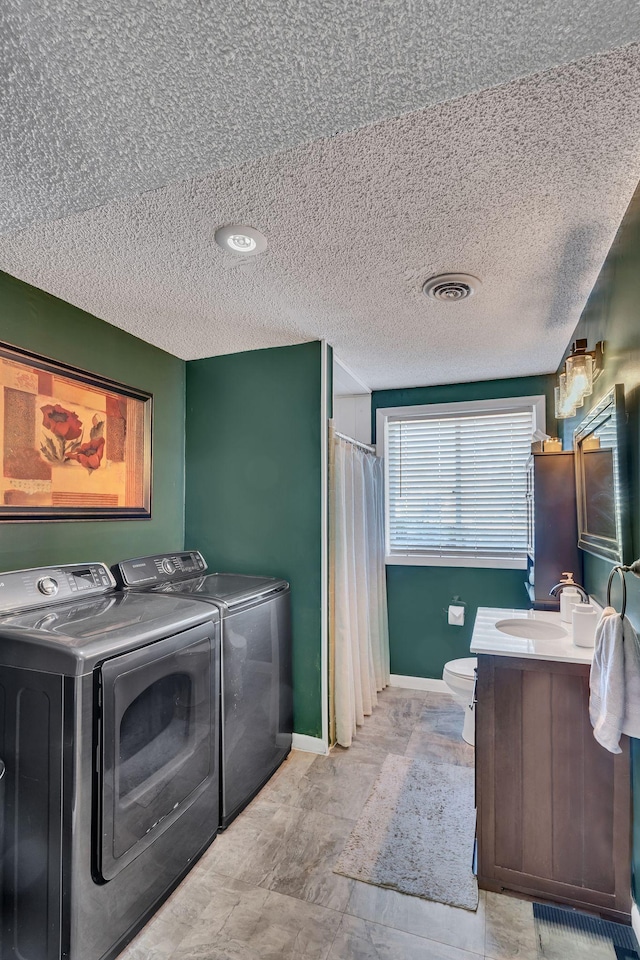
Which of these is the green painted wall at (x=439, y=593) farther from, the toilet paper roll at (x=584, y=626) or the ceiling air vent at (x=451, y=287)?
the toilet paper roll at (x=584, y=626)

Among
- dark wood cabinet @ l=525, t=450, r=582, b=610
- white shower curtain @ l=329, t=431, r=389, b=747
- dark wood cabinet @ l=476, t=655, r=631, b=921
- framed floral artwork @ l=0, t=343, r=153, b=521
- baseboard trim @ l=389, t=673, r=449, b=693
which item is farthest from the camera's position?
baseboard trim @ l=389, t=673, r=449, b=693

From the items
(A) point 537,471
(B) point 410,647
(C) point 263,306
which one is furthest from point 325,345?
(B) point 410,647

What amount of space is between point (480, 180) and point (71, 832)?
87.4 inches

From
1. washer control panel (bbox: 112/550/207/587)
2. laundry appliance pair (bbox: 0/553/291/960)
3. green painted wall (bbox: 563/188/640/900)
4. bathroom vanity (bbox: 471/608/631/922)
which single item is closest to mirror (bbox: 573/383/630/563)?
green painted wall (bbox: 563/188/640/900)

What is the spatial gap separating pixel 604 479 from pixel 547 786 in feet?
3.72

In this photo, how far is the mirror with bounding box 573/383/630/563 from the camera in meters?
1.68

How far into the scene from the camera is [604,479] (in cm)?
192

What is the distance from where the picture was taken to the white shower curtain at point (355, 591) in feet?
9.45

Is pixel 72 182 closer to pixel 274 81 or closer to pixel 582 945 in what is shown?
pixel 274 81

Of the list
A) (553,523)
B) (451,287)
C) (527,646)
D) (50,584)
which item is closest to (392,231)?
(451,287)

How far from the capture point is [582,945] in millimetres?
1587

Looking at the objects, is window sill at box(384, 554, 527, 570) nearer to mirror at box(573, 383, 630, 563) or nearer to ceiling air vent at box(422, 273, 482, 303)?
mirror at box(573, 383, 630, 563)

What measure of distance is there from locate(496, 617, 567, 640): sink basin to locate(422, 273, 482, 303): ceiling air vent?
58.9 inches

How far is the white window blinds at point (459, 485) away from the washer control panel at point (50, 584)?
7.45ft
